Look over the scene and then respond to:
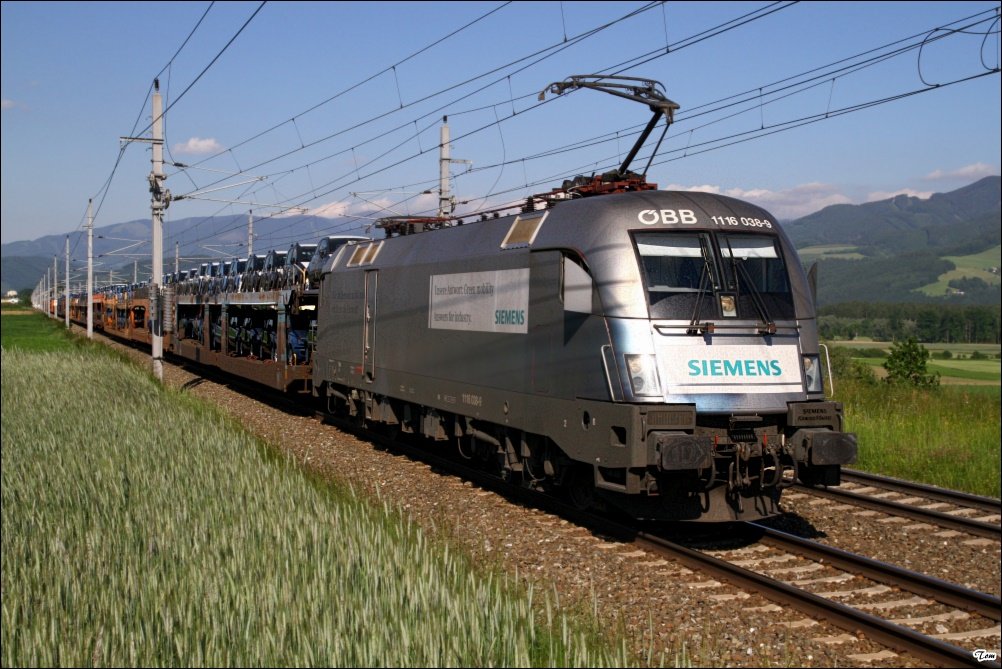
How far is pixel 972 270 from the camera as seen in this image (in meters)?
168

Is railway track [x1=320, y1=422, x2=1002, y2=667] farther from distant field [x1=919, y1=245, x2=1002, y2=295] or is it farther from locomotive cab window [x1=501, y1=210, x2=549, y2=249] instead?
distant field [x1=919, y1=245, x2=1002, y2=295]

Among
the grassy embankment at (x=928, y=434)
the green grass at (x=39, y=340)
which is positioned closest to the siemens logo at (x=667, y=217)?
the grassy embankment at (x=928, y=434)

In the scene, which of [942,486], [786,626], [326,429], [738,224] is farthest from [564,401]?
[326,429]

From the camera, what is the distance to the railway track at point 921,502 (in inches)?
415

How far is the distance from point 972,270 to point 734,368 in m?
178

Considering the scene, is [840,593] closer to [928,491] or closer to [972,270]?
[928,491]

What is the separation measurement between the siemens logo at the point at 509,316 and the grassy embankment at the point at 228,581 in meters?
2.71

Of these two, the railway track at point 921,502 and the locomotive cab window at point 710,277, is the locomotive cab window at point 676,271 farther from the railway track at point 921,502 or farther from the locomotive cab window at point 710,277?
the railway track at point 921,502

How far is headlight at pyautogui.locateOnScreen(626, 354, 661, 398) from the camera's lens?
29.6 ft

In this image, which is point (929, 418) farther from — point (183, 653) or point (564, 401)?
point (183, 653)

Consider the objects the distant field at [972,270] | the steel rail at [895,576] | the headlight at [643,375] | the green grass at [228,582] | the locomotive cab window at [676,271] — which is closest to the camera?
the green grass at [228,582]

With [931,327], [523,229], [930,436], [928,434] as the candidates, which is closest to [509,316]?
[523,229]

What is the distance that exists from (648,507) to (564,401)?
4.49ft

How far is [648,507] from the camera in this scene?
957 centimetres
